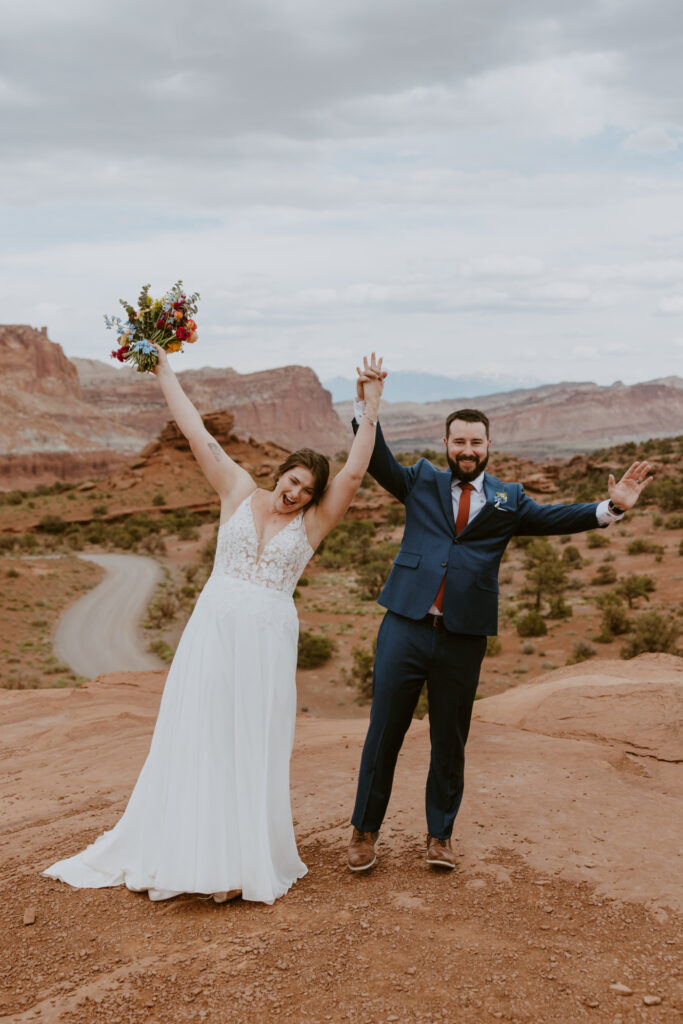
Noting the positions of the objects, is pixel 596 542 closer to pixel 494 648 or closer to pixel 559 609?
pixel 559 609

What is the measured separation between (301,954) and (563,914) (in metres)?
1.24

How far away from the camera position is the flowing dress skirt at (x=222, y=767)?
13.0 feet

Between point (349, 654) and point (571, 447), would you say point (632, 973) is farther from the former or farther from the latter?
point (571, 447)

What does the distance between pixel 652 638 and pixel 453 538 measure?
13719mm

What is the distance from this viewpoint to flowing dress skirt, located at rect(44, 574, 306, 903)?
13.0 feet

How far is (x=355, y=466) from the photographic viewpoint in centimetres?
416

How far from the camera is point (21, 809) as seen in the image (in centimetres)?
569

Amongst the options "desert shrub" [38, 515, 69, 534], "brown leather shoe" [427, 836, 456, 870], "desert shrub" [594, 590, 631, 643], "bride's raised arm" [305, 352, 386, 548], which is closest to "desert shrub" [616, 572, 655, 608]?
"desert shrub" [594, 590, 631, 643]

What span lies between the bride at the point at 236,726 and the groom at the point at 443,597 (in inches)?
15.7

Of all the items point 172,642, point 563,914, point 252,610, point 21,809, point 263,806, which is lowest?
point 172,642

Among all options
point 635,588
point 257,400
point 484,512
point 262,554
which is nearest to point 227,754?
point 262,554

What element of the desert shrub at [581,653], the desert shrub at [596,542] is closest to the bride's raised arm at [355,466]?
the desert shrub at [581,653]

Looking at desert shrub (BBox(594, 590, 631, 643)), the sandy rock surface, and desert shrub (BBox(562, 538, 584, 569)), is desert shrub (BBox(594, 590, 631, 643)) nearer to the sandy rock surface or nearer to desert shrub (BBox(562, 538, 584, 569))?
desert shrub (BBox(562, 538, 584, 569))

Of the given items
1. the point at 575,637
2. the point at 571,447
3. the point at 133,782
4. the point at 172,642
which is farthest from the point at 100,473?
the point at 571,447
